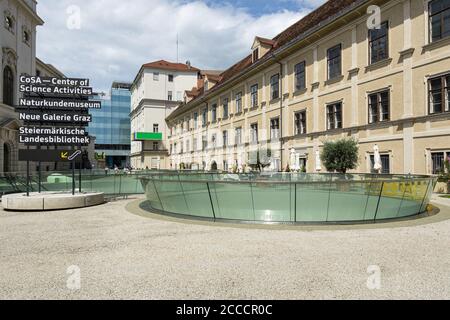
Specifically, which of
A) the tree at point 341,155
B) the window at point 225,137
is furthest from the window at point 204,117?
the tree at point 341,155

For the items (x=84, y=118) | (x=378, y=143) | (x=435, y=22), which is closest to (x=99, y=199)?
(x=84, y=118)

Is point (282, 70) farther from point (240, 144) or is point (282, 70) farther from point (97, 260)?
point (97, 260)

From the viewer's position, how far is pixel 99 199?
14.7m

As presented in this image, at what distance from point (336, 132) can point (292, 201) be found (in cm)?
1665

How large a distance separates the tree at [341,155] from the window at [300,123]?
22.7ft

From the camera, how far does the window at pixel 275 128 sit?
31841 mm

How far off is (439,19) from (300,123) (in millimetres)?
12969

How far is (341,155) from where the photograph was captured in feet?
69.2

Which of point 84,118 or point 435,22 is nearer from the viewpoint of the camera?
point 84,118

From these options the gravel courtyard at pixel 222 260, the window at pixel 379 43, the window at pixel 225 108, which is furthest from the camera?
the window at pixel 225 108

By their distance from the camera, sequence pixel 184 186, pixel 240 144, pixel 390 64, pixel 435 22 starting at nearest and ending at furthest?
pixel 184 186 < pixel 435 22 < pixel 390 64 < pixel 240 144

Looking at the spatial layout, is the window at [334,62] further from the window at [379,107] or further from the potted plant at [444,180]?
the potted plant at [444,180]
